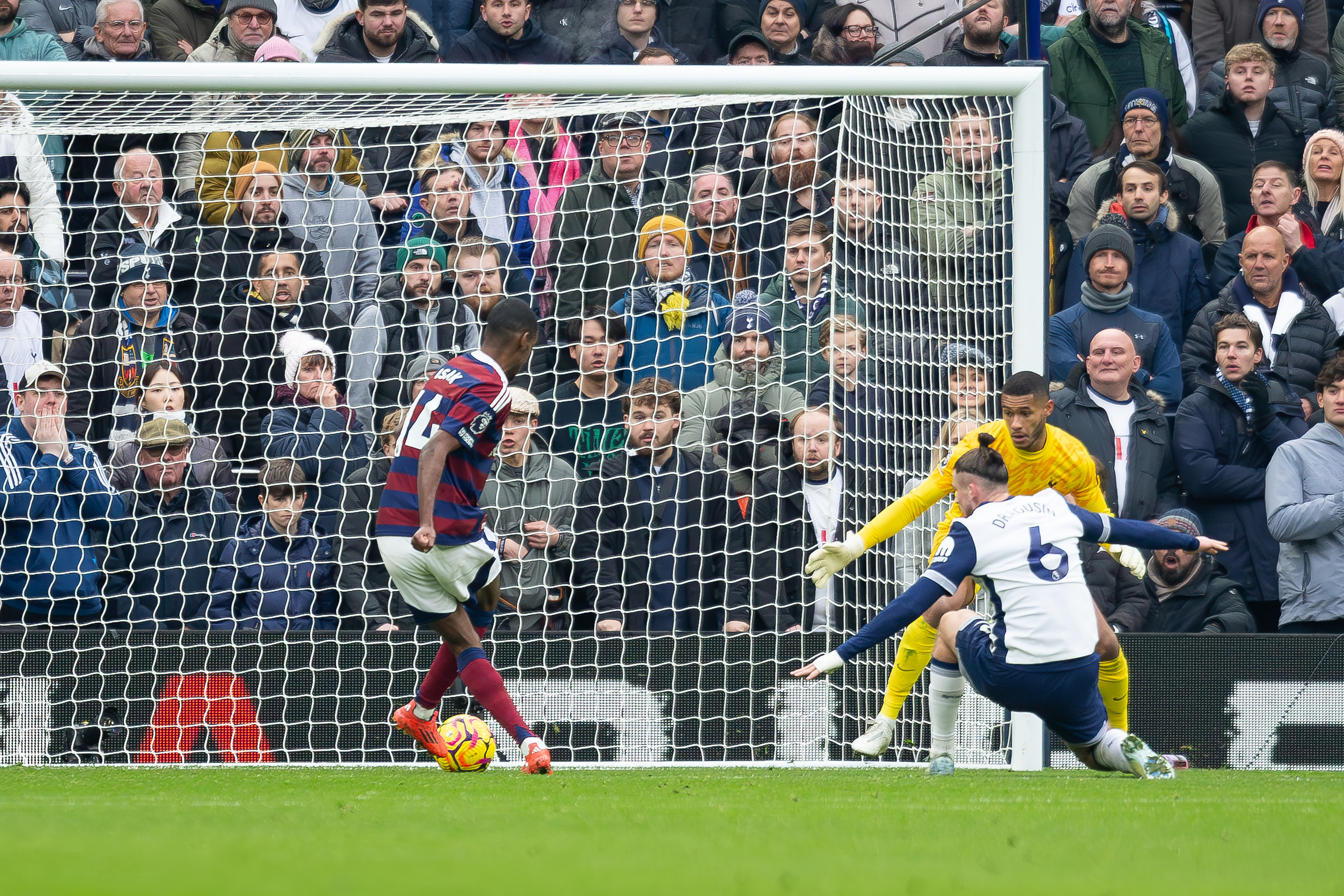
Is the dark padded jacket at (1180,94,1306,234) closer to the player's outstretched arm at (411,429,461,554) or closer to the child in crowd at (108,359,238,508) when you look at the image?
the player's outstretched arm at (411,429,461,554)

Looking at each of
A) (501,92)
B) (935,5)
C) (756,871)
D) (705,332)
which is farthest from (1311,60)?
(756,871)

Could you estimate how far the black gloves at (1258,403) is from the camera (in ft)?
32.0

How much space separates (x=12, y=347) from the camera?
9.76 m

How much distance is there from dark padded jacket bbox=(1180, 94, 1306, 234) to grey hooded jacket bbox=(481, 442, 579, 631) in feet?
18.3

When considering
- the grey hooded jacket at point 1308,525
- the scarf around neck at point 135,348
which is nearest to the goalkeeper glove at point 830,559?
the grey hooded jacket at point 1308,525

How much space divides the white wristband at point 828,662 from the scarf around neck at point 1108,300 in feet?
15.8

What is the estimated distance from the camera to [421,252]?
10094 millimetres

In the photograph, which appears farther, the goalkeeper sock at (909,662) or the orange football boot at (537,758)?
the goalkeeper sock at (909,662)

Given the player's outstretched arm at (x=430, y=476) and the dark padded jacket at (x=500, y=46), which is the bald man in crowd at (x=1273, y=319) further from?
the player's outstretched arm at (x=430, y=476)

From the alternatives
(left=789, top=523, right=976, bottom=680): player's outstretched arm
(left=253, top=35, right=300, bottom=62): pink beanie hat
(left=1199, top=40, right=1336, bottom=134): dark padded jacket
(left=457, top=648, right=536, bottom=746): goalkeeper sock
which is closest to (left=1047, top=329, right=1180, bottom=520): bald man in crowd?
(left=789, top=523, right=976, bottom=680): player's outstretched arm

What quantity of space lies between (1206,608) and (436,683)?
185 inches

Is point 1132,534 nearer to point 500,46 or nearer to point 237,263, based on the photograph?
point 237,263

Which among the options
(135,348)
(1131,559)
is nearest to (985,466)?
(1131,559)

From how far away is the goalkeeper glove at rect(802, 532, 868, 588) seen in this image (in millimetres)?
7395
